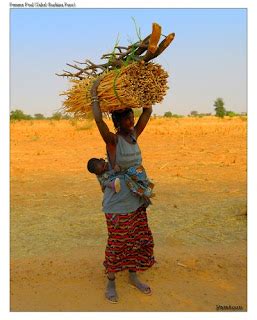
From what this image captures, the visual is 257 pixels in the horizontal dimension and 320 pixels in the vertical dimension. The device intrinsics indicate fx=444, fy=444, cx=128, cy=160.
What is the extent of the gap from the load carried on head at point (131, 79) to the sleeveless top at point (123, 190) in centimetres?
35

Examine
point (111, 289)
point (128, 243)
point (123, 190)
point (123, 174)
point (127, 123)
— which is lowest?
point (111, 289)

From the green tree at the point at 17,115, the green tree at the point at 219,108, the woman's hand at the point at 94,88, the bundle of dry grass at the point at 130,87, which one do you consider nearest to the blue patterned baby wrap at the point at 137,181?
the bundle of dry grass at the point at 130,87

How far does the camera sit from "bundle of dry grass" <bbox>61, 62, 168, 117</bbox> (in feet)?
11.4

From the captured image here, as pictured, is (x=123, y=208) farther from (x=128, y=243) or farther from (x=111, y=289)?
(x=111, y=289)

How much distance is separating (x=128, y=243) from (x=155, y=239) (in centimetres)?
157

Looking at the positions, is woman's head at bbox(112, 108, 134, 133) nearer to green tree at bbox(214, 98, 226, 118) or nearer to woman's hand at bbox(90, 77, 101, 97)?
woman's hand at bbox(90, 77, 101, 97)

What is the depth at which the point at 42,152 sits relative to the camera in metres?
15.1

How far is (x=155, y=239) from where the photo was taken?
546 cm

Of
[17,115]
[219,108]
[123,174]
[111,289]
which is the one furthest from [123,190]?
[219,108]

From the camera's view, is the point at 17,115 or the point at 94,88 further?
the point at 17,115

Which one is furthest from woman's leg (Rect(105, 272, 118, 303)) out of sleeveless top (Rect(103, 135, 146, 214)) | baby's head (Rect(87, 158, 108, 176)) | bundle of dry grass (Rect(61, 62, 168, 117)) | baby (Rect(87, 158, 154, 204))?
bundle of dry grass (Rect(61, 62, 168, 117))

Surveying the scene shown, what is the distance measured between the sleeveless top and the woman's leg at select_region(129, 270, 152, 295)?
691mm
